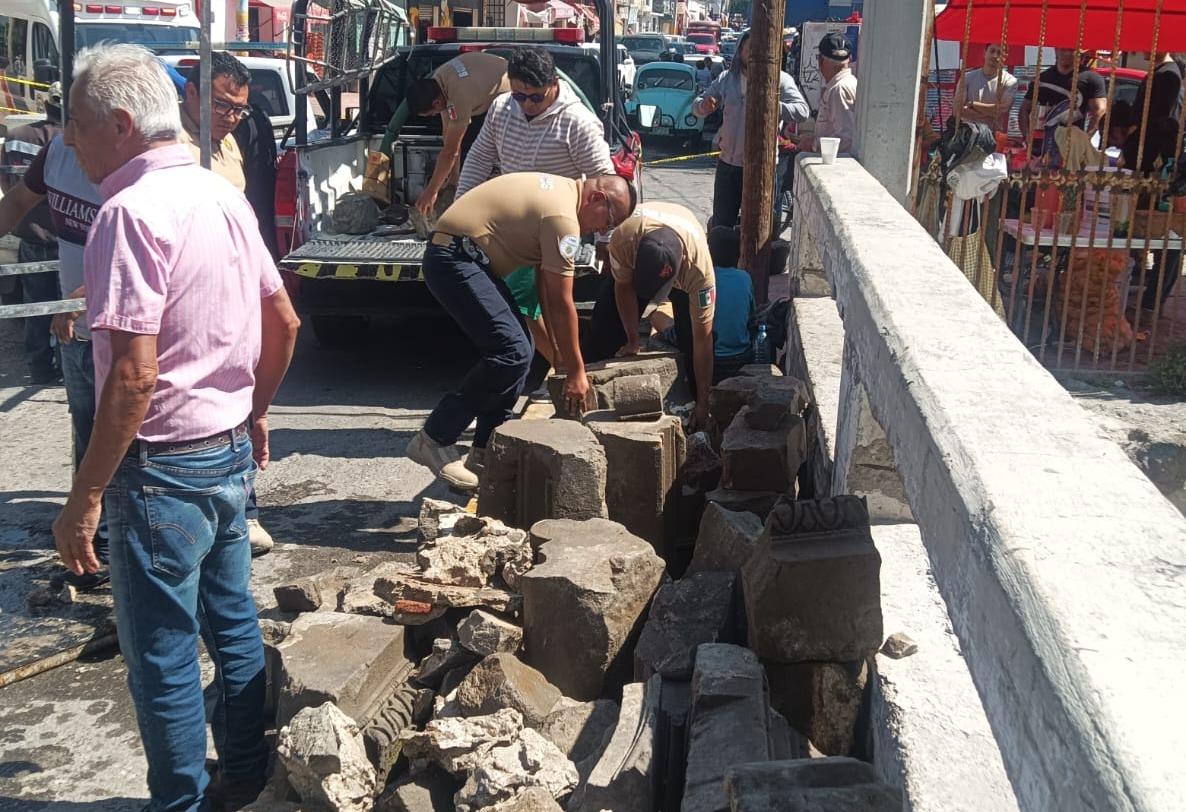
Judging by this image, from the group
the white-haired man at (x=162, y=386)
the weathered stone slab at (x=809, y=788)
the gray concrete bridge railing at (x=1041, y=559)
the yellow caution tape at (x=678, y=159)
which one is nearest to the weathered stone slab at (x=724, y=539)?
the gray concrete bridge railing at (x=1041, y=559)

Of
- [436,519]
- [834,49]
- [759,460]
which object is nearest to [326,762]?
[436,519]

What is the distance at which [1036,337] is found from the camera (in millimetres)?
7289

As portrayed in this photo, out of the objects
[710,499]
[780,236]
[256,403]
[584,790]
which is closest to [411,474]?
[710,499]

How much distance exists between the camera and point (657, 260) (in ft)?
16.2

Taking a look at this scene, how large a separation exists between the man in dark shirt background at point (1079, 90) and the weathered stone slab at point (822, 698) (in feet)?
20.3

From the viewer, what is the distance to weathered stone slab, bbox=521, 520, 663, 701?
3.32m

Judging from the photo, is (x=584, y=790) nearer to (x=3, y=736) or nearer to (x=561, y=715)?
(x=561, y=715)

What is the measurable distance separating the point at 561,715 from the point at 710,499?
49.5 inches

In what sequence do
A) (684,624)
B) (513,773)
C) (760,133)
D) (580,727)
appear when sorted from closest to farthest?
(513,773) < (580,727) < (684,624) < (760,133)

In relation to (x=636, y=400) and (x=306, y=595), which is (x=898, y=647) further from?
(x=636, y=400)

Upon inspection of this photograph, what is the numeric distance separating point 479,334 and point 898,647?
9.09ft

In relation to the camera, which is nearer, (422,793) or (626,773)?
(626,773)

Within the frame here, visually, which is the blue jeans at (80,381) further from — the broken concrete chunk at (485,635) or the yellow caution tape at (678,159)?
the yellow caution tape at (678,159)

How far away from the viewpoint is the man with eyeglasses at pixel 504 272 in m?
4.66
